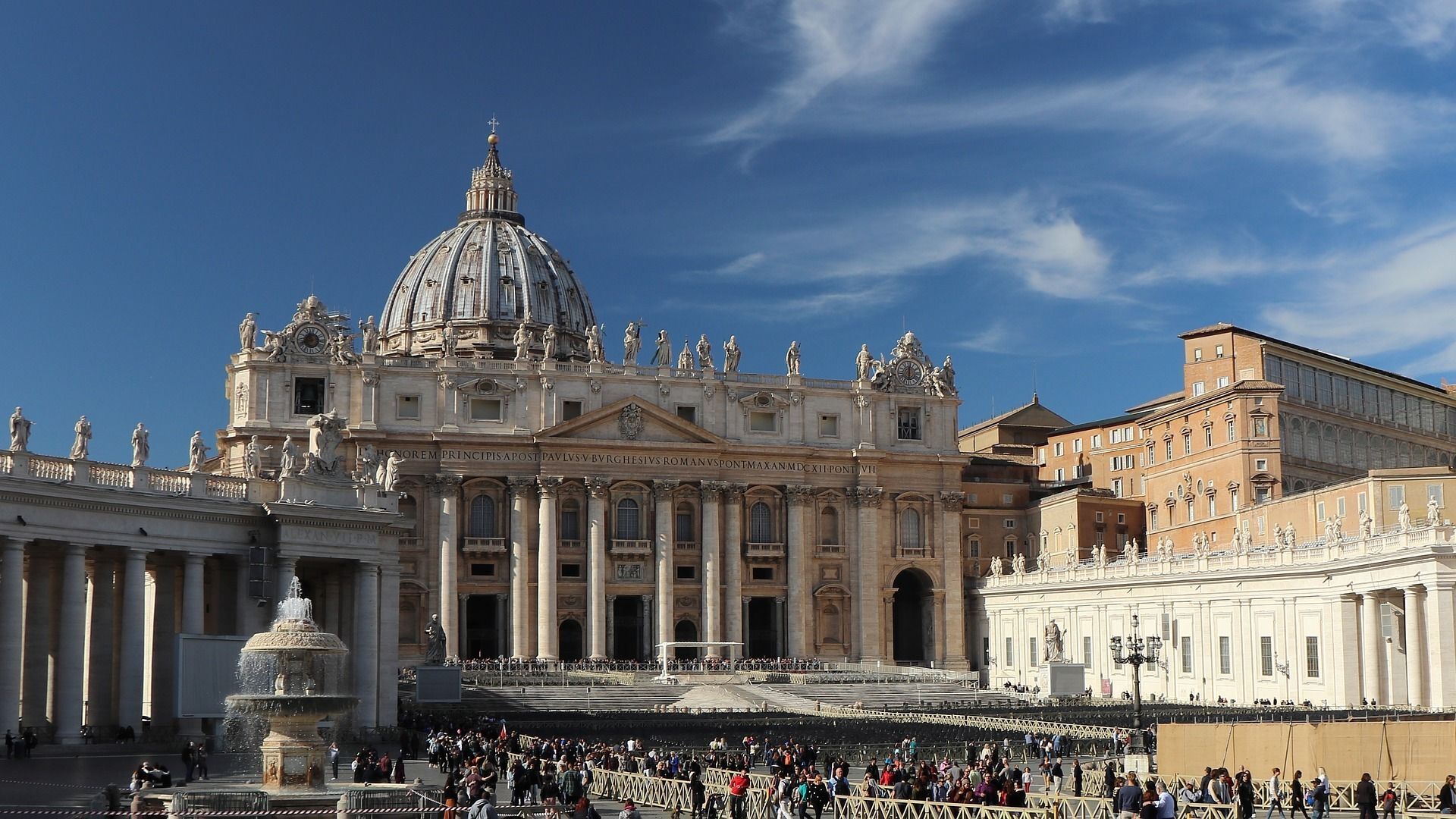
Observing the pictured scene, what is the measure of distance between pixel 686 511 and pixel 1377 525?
3809cm

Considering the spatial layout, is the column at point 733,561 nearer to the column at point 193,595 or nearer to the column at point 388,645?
the column at point 388,645

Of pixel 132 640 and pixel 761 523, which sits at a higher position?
pixel 761 523

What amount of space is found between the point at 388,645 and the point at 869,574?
52353mm

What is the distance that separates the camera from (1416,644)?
5319cm

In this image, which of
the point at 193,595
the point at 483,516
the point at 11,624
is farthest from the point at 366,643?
the point at 483,516

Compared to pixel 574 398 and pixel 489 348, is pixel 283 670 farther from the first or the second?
pixel 489 348

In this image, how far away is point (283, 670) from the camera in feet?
94.2

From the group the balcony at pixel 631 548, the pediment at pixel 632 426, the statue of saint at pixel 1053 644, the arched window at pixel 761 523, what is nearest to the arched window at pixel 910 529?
the arched window at pixel 761 523

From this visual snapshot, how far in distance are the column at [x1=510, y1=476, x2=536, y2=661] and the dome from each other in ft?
78.3

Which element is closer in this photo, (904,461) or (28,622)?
(28,622)

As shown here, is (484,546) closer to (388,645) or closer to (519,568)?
(519,568)

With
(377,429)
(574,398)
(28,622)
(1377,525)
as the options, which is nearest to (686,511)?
(574,398)

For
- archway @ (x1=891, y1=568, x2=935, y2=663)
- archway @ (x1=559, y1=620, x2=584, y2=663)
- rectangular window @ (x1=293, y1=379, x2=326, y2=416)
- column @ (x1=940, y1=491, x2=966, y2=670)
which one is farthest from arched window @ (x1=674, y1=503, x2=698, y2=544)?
rectangular window @ (x1=293, y1=379, x2=326, y2=416)

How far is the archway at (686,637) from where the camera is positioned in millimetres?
92562
